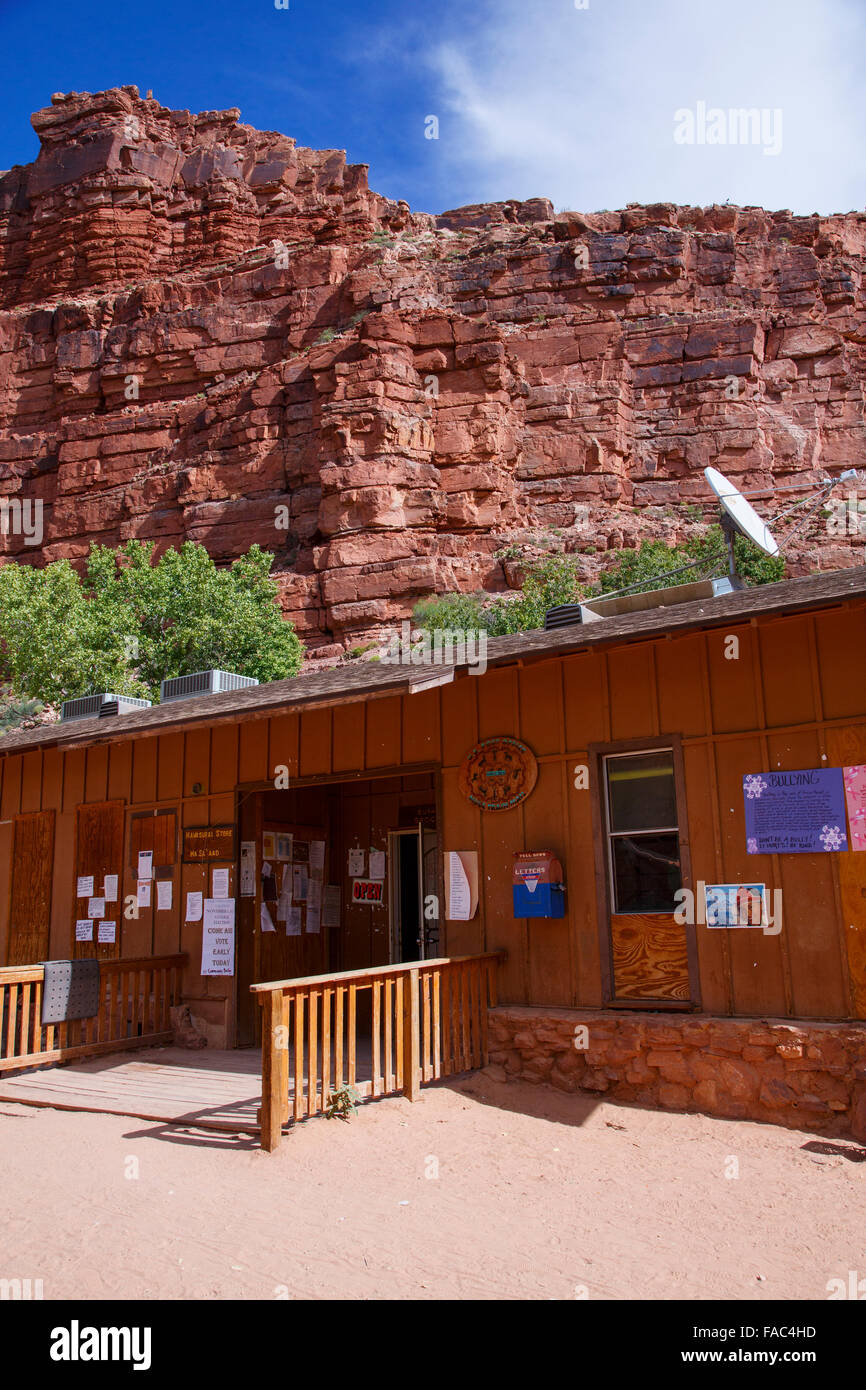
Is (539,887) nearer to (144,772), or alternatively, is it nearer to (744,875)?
(744,875)

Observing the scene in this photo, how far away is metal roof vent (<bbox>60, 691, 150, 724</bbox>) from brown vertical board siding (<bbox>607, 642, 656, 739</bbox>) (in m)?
7.43

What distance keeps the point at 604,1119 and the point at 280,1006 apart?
259cm

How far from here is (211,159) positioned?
174ft

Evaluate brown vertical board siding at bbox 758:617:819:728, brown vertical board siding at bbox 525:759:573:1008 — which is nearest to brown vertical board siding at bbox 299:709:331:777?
brown vertical board siding at bbox 525:759:573:1008

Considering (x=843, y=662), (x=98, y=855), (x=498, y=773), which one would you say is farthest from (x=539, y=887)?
(x=98, y=855)

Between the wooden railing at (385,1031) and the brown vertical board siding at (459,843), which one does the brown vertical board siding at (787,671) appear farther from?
the wooden railing at (385,1031)

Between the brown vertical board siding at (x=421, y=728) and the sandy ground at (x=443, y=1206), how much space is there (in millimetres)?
3068

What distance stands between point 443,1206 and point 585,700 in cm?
433

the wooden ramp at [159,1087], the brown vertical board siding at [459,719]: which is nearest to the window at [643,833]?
the brown vertical board siding at [459,719]

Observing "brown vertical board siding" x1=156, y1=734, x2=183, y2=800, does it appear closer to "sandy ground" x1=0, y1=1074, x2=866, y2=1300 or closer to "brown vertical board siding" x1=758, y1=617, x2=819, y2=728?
"sandy ground" x1=0, y1=1074, x2=866, y2=1300

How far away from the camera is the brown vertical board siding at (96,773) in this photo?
1218cm

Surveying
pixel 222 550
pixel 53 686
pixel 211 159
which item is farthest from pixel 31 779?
pixel 211 159

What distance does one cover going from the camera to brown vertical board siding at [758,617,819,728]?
7.62 meters
